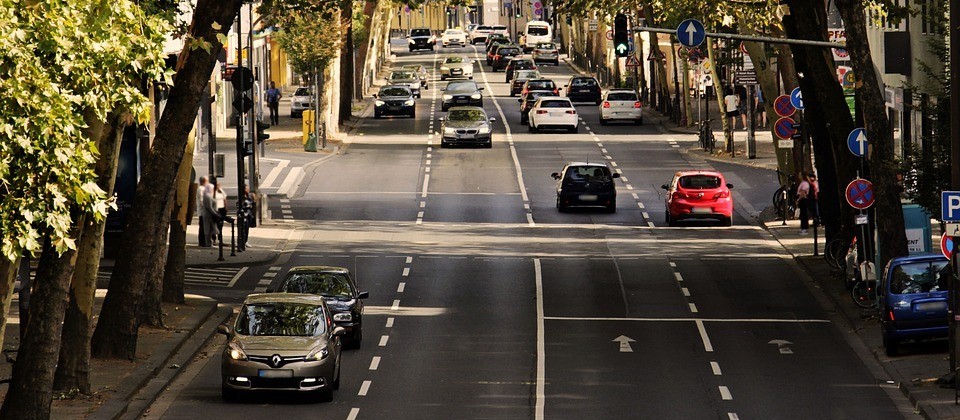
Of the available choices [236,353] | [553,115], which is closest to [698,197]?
[236,353]

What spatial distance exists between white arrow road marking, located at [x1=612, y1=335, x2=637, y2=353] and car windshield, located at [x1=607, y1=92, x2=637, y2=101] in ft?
157

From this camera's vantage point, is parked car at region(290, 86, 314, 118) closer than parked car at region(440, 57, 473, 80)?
Yes

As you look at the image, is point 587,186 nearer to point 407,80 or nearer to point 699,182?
point 699,182

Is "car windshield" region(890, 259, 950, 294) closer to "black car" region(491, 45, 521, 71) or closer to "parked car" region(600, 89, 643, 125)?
"parked car" region(600, 89, 643, 125)

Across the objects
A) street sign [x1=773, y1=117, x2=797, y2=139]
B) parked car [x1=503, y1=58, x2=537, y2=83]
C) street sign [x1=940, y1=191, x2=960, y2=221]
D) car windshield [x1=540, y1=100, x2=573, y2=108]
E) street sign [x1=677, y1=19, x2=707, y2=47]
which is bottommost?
street sign [x1=940, y1=191, x2=960, y2=221]

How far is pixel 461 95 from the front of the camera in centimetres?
8262

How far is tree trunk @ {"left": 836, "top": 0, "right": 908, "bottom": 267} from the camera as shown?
93.1 ft

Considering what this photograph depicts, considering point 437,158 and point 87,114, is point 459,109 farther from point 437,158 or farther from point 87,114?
point 87,114

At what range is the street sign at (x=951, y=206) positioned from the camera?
22.9 m

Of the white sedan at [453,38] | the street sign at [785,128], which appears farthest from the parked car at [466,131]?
the white sedan at [453,38]

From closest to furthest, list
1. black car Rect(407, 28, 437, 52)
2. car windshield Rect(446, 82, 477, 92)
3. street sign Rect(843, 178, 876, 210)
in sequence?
street sign Rect(843, 178, 876, 210), car windshield Rect(446, 82, 477, 92), black car Rect(407, 28, 437, 52)

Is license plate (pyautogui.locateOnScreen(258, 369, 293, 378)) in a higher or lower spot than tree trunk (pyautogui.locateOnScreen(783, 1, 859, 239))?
lower

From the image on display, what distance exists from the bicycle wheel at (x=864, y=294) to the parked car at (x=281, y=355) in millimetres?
11573

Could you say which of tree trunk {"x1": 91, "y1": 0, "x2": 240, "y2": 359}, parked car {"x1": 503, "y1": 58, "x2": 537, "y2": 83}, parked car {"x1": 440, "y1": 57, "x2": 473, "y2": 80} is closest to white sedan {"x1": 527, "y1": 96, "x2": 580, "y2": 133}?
parked car {"x1": 440, "y1": 57, "x2": 473, "y2": 80}
